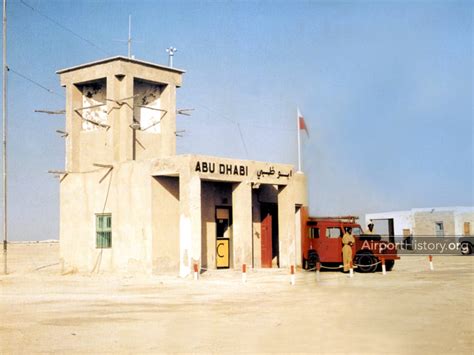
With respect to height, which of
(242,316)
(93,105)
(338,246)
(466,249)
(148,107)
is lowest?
(242,316)

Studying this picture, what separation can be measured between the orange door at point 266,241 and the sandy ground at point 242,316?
7294mm

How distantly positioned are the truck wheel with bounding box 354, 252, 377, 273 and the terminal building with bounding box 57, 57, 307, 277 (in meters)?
3.83

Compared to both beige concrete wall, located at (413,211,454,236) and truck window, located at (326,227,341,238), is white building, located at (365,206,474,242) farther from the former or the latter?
truck window, located at (326,227,341,238)

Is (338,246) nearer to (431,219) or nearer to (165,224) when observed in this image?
(165,224)

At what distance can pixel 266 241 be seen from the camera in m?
30.9

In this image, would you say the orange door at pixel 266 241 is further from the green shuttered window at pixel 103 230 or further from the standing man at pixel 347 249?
the green shuttered window at pixel 103 230

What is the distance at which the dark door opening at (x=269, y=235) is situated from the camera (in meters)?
A: 30.8

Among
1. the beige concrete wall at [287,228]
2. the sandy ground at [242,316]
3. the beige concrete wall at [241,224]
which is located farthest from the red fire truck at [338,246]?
the sandy ground at [242,316]

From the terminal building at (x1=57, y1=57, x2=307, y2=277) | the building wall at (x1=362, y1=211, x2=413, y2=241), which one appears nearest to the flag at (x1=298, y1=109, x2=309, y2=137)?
the terminal building at (x1=57, y1=57, x2=307, y2=277)

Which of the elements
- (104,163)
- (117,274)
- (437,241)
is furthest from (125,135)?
(437,241)

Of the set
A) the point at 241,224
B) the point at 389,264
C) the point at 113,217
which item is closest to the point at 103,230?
the point at 113,217

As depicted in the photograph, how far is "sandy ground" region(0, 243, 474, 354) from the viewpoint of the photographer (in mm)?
10758

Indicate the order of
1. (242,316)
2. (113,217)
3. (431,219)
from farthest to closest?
1. (431,219)
2. (113,217)
3. (242,316)

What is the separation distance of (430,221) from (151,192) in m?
31.3
